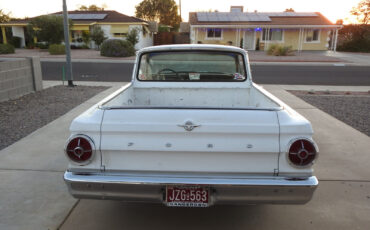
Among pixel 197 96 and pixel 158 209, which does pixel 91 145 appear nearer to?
pixel 158 209

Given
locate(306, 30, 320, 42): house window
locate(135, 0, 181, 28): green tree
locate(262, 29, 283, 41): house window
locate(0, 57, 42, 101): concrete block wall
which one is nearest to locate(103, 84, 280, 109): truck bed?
locate(0, 57, 42, 101): concrete block wall

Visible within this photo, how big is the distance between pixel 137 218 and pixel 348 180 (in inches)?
106

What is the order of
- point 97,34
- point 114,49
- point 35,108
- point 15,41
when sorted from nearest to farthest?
point 35,108
point 114,49
point 97,34
point 15,41

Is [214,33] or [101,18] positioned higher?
[101,18]

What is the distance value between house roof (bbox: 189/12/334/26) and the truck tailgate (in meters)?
31.7

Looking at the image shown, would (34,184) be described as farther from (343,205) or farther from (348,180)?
(348,180)

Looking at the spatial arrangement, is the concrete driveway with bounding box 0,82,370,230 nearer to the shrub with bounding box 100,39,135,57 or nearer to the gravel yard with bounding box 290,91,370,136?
the gravel yard with bounding box 290,91,370,136

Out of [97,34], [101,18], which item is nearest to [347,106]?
[97,34]

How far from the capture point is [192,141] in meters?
2.58

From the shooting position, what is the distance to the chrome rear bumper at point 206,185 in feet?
8.20

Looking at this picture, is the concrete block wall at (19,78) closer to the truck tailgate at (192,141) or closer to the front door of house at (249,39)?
the truck tailgate at (192,141)

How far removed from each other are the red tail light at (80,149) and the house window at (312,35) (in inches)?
1366

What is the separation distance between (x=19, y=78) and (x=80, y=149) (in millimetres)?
7740

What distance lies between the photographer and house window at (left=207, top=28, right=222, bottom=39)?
1324 inches
